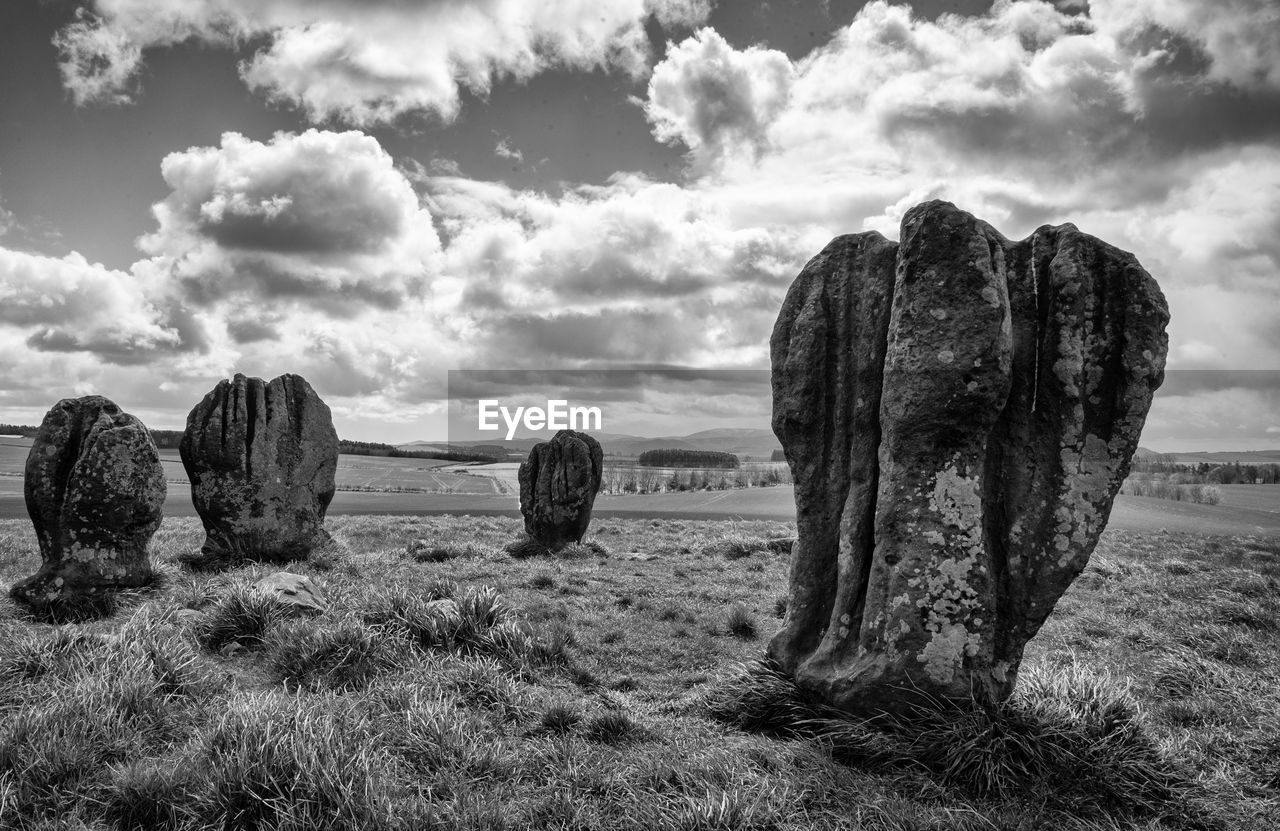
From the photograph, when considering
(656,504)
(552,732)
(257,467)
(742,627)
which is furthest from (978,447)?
(656,504)

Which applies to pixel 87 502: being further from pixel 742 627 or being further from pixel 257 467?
pixel 742 627

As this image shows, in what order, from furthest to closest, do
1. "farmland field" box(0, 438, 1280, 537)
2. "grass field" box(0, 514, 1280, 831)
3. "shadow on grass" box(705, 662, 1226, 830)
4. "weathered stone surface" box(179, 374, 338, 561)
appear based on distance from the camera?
"farmland field" box(0, 438, 1280, 537) → "weathered stone surface" box(179, 374, 338, 561) → "shadow on grass" box(705, 662, 1226, 830) → "grass field" box(0, 514, 1280, 831)

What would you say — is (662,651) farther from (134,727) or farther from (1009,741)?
(134,727)

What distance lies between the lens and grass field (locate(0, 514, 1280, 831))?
4816mm

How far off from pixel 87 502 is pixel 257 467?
486 cm

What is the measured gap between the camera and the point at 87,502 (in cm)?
1088

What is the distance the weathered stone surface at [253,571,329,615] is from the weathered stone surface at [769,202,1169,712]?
668 cm

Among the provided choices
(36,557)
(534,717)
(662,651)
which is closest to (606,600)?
(662,651)

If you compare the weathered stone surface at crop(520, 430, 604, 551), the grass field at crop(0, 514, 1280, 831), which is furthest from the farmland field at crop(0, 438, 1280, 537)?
the grass field at crop(0, 514, 1280, 831)

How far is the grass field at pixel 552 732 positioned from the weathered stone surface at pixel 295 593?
0.36m

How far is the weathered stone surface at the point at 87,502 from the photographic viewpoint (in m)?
10.7

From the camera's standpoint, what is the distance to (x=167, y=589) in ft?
38.4

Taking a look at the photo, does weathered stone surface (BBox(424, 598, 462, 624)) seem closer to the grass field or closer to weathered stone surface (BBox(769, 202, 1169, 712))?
the grass field

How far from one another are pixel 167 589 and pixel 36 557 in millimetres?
5945
